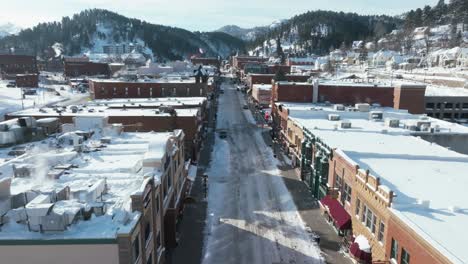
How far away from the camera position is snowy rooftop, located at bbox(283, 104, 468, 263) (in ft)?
68.5

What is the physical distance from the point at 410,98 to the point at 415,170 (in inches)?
1649

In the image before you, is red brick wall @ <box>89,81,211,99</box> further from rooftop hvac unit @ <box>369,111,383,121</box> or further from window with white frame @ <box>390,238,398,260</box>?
window with white frame @ <box>390,238,398,260</box>

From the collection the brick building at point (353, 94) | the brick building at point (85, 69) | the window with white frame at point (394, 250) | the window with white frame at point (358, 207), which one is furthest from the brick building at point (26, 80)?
the window with white frame at point (394, 250)

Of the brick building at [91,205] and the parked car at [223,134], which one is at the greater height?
the brick building at [91,205]

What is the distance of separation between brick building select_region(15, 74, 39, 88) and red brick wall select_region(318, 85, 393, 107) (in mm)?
97656

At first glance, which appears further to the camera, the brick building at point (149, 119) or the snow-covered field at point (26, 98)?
the snow-covered field at point (26, 98)

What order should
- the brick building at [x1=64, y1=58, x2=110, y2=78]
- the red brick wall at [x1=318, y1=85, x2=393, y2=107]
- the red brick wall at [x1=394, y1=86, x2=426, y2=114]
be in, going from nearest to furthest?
1. the red brick wall at [x1=394, y1=86, x2=426, y2=114]
2. the red brick wall at [x1=318, y1=85, x2=393, y2=107]
3. the brick building at [x1=64, y1=58, x2=110, y2=78]

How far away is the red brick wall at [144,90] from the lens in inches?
3201

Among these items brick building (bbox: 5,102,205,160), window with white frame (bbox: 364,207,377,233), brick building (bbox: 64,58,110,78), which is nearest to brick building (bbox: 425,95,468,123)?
brick building (bbox: 5,102,205,160)

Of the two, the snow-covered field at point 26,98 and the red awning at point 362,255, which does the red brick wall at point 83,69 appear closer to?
the snow-covered field at point 26,98

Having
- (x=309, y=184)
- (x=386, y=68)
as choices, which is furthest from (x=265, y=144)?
(x=386, y=68)

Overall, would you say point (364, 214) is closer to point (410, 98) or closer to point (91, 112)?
point (91, 112)

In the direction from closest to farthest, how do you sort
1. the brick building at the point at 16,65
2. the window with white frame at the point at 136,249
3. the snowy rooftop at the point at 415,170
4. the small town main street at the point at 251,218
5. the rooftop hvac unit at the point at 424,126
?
the window with white frame at the point at 136,249, the snowy rooftop at the point at 415,170, the small town main street at the point at 251,218, the rooftop hvac unit at the point at 424,126, the brick building at the point at 16,65

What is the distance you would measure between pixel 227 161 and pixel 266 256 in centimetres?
2704
